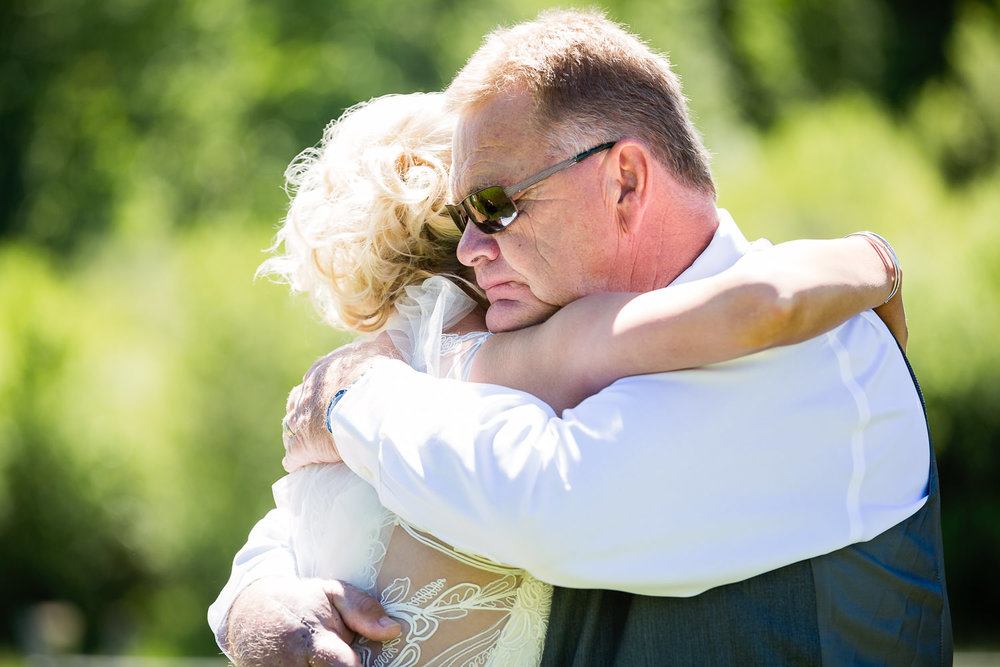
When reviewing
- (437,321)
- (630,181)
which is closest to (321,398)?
(437,321)

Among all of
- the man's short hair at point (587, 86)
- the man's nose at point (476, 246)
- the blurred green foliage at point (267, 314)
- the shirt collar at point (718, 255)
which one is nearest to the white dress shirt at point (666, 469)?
the shirt collar at point (718, 255)

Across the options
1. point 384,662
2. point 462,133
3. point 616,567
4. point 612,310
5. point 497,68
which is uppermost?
point 497,68

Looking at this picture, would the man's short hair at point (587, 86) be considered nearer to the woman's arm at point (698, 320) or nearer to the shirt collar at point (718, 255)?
the shirt collar at point (718, 255)

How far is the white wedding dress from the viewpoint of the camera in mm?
1922

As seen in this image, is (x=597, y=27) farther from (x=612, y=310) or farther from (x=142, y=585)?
(x=142, y=585)

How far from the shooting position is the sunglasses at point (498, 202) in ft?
6.60

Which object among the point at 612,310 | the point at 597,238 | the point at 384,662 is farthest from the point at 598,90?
the point at 384,662

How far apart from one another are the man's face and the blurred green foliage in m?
6.97

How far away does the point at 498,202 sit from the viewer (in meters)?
2.07

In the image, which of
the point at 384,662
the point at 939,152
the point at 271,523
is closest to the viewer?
the point at 384,662

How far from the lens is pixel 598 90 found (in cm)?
201

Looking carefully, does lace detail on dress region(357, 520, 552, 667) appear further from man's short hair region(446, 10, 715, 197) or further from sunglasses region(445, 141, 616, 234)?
man's short hair region(446, 10, 715, 197)

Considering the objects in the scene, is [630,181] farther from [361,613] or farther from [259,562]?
[259,562]

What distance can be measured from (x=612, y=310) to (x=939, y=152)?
13.7m
